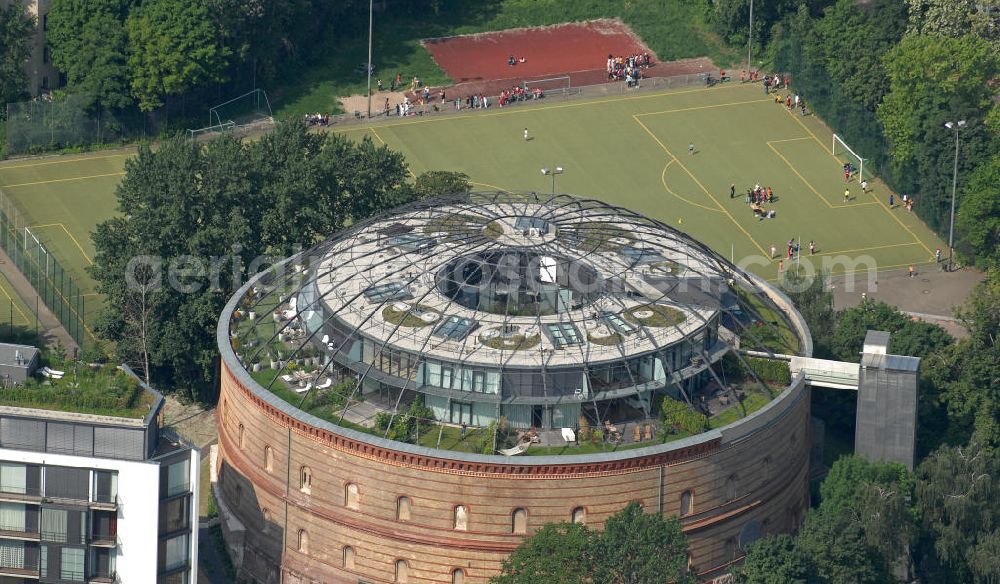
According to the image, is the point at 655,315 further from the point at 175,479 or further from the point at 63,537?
the point at 63,537

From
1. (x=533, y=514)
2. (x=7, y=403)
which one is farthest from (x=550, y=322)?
(x=7, y=403)

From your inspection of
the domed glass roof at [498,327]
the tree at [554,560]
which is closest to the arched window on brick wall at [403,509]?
the domed glass roof at [498,327]

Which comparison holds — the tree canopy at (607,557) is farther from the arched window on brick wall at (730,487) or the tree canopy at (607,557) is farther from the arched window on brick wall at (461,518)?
the arched window on brick wall at (730,487)

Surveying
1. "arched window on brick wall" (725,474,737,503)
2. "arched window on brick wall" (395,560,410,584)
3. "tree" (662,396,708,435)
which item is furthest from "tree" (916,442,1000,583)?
"arched window on brick wall" (395,560,410,584)

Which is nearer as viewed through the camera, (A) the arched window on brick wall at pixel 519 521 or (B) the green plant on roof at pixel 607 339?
Answer: (A) the arched window on brick wall at pixel 519 521

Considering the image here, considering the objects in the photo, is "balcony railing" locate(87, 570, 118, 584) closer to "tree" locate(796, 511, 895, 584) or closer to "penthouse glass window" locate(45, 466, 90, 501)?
"penthouse glass window" locate(45, 466, 90, 501)

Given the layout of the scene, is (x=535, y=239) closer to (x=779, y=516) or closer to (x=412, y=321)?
(x=412, y=321)
